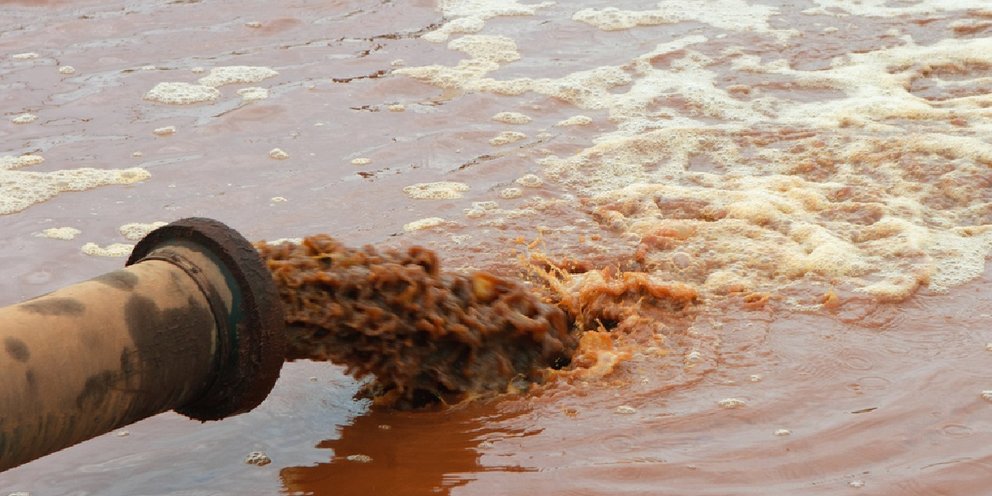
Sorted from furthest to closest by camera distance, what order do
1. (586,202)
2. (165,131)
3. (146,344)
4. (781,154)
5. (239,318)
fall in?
(165,131), (781,154), (586,202), (239,318), (146,344)

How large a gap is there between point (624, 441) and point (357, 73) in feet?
16.8

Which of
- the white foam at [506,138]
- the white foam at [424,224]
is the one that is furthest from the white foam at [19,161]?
the white foam at [506,138]

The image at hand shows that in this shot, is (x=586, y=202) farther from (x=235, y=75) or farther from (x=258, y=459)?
(x=235, y=75)

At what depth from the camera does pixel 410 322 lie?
12.8 ft

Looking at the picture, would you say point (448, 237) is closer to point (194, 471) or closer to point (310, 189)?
point (310, 189)

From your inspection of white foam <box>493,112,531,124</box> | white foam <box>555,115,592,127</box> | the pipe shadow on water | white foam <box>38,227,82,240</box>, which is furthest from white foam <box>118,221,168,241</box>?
white foam <box>555,115,592,127</box>

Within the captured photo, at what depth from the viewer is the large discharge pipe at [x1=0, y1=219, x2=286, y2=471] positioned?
2.88 metres

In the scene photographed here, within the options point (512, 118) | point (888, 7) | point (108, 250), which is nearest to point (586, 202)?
point (512, 118)

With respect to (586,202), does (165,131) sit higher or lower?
higher

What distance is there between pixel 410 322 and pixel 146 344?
3.38 feet

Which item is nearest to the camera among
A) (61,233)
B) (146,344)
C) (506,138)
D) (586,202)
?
(146,344)

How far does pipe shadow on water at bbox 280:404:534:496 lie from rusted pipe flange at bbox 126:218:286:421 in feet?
1.12

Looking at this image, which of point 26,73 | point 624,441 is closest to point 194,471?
point 624,441

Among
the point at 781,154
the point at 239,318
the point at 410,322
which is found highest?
the point at 239,318
